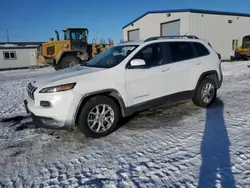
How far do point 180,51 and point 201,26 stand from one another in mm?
16844

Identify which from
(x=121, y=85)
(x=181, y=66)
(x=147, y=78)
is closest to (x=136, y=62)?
(x=147, y=78)

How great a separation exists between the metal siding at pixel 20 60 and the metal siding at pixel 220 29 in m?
20.5

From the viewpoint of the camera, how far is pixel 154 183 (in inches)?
98.9

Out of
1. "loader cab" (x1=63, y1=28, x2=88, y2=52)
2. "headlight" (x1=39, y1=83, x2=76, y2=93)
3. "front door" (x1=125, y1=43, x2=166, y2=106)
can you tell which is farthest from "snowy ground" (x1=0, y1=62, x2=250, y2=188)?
"loader cab" (x1=63, y1=28, x2=88, y2=52)

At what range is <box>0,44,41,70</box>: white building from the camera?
81.6ft

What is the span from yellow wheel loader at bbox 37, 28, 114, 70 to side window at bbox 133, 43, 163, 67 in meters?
11.3

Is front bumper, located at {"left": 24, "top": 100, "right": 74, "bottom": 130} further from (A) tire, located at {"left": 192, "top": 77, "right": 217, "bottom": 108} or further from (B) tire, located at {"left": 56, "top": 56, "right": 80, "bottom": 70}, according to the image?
(B) tire, located at {"left": 56, "top": 56, "right": 80, "bottom": 70}

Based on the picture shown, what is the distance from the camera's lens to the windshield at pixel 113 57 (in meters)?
4.11

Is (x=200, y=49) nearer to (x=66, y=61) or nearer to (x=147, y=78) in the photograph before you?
(x=147, y=78)

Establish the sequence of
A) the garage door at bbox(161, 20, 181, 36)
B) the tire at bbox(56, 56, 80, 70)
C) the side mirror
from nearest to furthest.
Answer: the side mirror → the tire at bbox(56, 56, 80, 70) → the garage door at bbox(161, 20, 181, 36)

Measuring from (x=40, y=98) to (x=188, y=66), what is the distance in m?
3.42

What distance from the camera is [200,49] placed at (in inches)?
204

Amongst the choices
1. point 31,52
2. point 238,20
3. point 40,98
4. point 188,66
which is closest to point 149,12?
point 238,20

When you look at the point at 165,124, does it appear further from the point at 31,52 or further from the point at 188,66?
the point at 31,52
